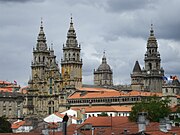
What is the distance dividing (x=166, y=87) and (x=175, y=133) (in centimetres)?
10831

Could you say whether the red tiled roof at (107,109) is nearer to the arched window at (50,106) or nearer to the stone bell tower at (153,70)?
the arched window at (50,106)

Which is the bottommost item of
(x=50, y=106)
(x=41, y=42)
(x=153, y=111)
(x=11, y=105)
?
(x=153, y=111)

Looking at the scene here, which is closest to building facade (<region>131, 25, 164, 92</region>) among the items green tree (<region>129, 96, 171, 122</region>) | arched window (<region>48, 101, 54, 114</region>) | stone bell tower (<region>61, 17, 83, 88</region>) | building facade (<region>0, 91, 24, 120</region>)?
stone bell tower (<region>61, 17, 83, 88</region>)

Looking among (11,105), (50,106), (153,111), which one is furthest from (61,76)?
(153,111)

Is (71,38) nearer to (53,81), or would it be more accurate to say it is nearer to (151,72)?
(53,81)

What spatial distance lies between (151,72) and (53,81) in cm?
3365

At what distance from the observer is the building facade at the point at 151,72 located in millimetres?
186875

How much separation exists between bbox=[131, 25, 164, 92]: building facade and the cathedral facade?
23.3 metres

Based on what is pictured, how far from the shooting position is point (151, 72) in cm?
18738

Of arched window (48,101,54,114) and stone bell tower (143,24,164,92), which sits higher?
stone bell tower (143,24,164,92)

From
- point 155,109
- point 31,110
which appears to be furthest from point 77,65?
point 155,109

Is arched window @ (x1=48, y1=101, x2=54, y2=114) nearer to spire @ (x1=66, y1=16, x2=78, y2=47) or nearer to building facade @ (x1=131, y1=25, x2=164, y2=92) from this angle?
spire @ (x1=66, y1=16, x2=78, y2=47)

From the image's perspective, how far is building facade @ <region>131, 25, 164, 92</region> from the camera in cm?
18688

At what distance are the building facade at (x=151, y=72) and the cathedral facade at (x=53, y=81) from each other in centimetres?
2332
